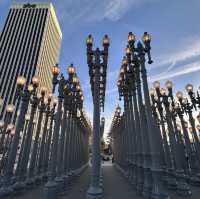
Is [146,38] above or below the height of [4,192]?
above

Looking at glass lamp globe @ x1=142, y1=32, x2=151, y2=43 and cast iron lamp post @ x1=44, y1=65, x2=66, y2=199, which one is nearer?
cast iron lamp post @ x1=44, y1=65, x2=66, y2=199

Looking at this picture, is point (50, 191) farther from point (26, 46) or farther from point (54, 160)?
point (26, 46)

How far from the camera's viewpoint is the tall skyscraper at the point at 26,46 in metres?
75.8

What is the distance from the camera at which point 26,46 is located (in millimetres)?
84000

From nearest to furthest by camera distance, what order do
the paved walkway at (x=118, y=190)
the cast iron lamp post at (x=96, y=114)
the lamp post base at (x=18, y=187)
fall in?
1. the cast iron lamp post at (x=96, y=114)
2. the paved walkway at (x=118, y=190)
3. the lamp post base at (x=18, y=187)

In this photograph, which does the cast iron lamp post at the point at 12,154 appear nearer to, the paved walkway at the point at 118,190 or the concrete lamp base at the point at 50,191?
the concrete lamp base at the point at 50,191

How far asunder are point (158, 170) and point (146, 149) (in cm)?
178

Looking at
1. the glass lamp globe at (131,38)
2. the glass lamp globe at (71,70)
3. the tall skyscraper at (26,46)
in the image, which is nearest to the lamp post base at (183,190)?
the glass lamp globe at (131,38)

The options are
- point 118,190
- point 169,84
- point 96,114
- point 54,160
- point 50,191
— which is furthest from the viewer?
point 169,84

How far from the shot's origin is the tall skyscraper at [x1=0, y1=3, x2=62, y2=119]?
249 feet

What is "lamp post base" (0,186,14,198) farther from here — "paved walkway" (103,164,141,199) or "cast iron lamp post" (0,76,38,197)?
"paved walkway" (103,164,141,199)

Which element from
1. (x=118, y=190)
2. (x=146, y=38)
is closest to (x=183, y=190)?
(x=118, y=190)

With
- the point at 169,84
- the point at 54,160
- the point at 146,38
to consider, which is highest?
the point at 146,38

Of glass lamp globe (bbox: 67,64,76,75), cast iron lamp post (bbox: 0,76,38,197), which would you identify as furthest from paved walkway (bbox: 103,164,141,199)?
glass lamp globe (bbox: 67,64,76,75)
